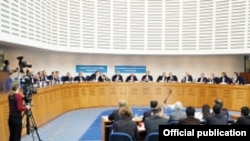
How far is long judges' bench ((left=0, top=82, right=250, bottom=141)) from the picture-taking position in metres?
11.5

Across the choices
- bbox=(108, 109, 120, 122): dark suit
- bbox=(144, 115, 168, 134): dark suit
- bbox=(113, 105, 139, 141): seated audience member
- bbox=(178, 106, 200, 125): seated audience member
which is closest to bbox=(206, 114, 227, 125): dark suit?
bbox=(178, 106, 200, 125): seated audience member

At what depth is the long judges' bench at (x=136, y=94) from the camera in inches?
452

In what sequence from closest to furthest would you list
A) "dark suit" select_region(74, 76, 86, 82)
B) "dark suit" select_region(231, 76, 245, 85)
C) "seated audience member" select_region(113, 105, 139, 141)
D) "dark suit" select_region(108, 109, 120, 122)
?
"seated audience member" select_region(113, 105, 139, 141) < "dark suit" select_region(108, 109, 120, 122) < "dark suit" select_region(231, 76, 245, 85) < "dark suit" select_region(74, 76, 86, 82)

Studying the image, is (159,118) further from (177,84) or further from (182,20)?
(182,20)

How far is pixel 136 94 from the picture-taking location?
1358 centimetres

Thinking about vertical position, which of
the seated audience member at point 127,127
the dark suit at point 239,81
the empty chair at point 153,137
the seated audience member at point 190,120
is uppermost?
the dark suit at point 239,81

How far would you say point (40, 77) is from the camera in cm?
1104

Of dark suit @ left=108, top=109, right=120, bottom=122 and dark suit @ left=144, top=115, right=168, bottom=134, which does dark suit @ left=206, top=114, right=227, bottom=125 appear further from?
dark suit @ left=108, top=109, right=120, bottom=122

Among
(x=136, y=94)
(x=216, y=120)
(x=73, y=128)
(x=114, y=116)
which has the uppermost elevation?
(x=216, y=120)

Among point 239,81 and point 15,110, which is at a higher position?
point 239,81

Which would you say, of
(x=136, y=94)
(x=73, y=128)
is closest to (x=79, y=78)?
(x=136, y=94)

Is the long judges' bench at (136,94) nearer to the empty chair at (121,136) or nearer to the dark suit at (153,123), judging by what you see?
the dark suit at (153,123)

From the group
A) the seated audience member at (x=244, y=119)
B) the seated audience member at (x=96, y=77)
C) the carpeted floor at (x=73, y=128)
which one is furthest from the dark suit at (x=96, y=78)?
the seated audience member at (x=244, y=119)

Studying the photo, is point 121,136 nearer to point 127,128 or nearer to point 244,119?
point 127,128
